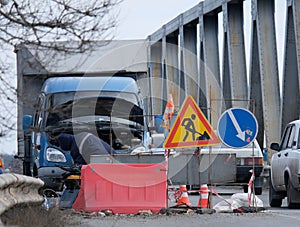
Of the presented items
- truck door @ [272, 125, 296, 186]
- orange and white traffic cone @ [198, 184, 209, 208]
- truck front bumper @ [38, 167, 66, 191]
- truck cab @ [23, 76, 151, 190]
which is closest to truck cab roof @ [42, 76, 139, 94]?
truck cab @ [23, 76, 151, 190]

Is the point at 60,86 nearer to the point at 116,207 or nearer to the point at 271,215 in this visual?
the point at 116,207

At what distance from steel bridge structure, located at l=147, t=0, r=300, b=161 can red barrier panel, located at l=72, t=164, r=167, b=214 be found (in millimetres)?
13656

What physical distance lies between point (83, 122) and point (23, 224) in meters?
9.53

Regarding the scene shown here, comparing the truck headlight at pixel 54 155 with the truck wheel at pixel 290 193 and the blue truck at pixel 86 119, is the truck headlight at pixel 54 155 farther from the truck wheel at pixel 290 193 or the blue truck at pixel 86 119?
the truck wheel at pixel 290 193

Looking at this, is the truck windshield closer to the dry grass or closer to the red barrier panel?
the red barrier panel

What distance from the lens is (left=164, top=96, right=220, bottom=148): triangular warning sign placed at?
1650 cm

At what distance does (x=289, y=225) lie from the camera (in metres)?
14.1

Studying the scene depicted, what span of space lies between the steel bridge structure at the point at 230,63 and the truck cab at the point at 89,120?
8837 mm

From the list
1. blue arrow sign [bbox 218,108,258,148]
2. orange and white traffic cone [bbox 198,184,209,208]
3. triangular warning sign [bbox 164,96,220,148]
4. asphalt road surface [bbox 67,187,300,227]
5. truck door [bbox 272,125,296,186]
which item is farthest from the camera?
truck door [bbox 272,125,296,186]

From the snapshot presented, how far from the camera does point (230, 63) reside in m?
40.1

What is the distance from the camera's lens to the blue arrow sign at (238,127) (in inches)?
661

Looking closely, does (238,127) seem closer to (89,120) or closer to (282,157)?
(282,157)

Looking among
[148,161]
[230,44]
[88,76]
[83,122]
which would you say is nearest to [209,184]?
[148,161]

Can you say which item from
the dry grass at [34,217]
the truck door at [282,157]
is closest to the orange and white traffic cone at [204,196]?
→ the truck door at [282,157]
